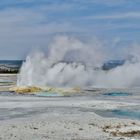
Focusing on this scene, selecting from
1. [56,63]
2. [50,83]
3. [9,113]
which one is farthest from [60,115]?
[56,63]

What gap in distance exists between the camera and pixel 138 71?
3135 inches

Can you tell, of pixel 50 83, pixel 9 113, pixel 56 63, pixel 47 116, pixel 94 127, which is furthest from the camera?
pixel 56 63

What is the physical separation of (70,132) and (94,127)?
1901mm

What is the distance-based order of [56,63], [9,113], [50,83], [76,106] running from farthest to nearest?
[56,63]
[50,83]
[76,106]
[9,113]

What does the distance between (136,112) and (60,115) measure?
565cm

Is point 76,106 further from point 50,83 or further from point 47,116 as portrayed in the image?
point 50,83

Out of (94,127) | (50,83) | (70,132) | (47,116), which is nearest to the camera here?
(70,132)

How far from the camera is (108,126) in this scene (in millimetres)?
24234

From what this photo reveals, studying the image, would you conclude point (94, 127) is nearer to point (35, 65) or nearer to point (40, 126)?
point (40, 126)

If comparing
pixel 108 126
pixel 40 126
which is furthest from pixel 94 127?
pixel 40 126

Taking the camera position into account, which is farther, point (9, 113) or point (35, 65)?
point (35, 65)

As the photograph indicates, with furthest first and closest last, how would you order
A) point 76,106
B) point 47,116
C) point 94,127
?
point 76,106, point 47,116, point 94,127

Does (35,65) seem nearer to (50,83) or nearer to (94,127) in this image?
(50,83)

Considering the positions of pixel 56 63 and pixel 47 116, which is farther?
pixel 56 63
